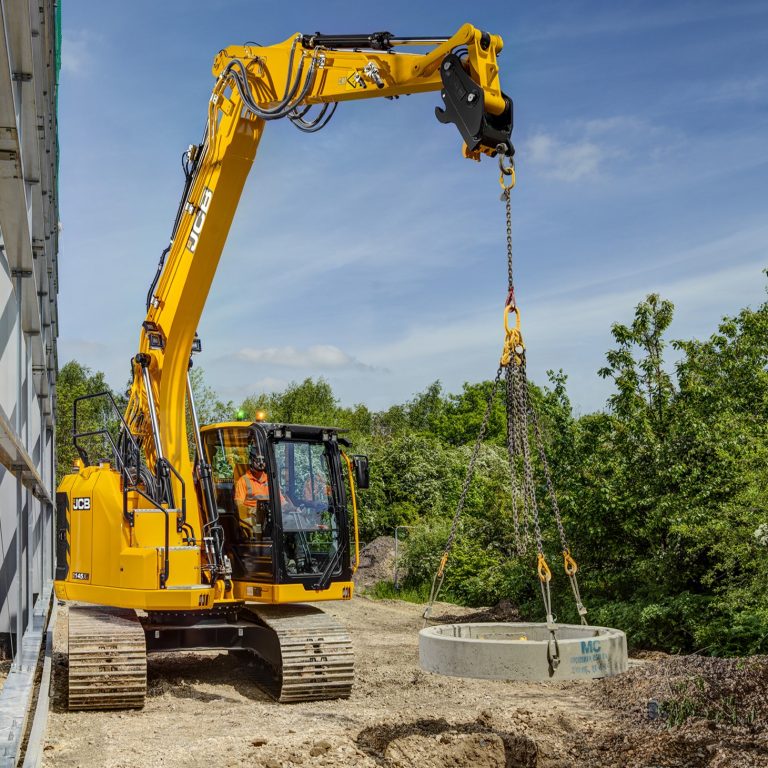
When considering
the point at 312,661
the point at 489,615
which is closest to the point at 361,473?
the point at 312,661

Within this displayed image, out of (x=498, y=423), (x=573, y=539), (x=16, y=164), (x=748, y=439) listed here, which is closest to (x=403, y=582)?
(x=573, y=539)

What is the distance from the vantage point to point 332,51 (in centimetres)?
847

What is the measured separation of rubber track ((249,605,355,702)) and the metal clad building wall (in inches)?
95.8

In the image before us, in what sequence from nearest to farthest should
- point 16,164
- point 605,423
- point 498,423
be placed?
1. point 16,164
2. point 605,423
3. point 498,423

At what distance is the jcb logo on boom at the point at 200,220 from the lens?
932 centimetres

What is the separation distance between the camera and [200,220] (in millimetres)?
9367

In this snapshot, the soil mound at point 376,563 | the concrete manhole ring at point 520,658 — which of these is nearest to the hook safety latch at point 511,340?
the concrete manhole ring at point 520,658

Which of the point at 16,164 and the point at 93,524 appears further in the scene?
the point at 93,524

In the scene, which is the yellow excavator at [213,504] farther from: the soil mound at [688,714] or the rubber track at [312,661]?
the soil mound at [688,714]

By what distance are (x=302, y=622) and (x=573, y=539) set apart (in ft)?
20.1

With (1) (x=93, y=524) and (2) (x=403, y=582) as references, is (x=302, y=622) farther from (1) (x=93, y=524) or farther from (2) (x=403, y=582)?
(2) (x=403, y=582)

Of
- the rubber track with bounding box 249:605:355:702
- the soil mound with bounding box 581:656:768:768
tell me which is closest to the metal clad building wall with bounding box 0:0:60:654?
the rubber track with bounding box 249:605:355:702

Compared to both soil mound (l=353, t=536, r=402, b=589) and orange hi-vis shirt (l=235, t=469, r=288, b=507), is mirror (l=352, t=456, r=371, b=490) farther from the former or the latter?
soil mound (l=353, t=536, r=402, b=589)

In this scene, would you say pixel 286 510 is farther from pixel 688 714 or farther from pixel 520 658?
pixel 688 714
